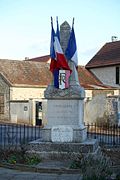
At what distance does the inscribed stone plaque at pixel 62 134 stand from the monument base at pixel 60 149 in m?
0.26

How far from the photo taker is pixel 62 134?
12.0 metres

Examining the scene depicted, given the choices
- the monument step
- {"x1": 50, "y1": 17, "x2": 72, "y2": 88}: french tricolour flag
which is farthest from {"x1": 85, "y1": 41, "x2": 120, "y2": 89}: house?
the monument step

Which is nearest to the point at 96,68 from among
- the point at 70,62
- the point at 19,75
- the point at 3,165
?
the point at 19,75

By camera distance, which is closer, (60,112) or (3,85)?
(60,112)

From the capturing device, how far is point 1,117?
35.1m

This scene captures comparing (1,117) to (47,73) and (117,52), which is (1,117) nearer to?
(47,73)

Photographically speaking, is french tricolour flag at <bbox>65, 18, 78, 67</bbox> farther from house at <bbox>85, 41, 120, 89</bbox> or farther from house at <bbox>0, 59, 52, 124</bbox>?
house at <bbox>85, 41, 120, 89</bbox>

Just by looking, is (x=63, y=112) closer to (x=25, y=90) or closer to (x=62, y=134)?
(x=62, y=134)

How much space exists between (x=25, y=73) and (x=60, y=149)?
24737 mm

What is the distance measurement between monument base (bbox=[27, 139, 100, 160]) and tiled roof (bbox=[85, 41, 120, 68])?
91.5 ft

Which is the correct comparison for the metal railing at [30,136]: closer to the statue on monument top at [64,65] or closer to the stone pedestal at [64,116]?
the stone pedestal at [64,116]

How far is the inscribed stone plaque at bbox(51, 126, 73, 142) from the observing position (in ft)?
39.1

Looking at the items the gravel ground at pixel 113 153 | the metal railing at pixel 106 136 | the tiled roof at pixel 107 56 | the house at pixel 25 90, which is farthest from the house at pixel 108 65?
the gravel ground at pixel 113 153

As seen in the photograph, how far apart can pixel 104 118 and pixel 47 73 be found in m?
11.2
